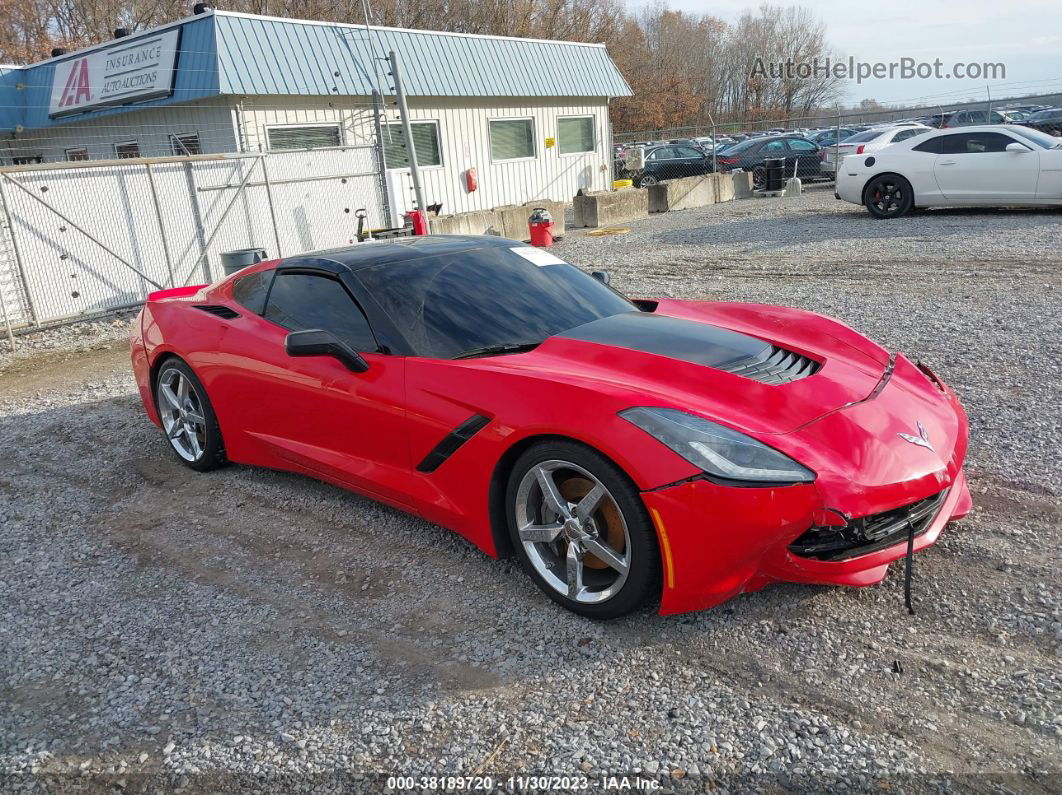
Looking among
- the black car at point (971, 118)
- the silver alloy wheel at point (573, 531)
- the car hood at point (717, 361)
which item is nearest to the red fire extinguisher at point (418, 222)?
the car hood at point (717, 361)

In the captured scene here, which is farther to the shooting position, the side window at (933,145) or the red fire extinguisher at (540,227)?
the red fire extinguisher at (540,227)

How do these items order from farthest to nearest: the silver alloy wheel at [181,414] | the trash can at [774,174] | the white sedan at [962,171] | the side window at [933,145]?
the trash can at [774,174] → the side window at [933,145] → the white sedan at [962,171] → the silver alloy wheel at [181,414]

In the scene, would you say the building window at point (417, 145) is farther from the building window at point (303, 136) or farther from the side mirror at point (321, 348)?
the side mirror at point (321, 348)

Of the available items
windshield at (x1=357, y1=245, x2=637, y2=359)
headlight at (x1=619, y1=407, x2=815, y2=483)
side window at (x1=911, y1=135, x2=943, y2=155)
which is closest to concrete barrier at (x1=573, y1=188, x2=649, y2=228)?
side window at (x1=911, y1=135, x2=943, y2=155)

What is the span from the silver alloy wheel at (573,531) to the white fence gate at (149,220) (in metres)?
8.65

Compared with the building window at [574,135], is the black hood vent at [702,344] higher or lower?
lower

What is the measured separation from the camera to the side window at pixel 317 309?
402cm

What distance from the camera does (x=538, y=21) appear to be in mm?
45750

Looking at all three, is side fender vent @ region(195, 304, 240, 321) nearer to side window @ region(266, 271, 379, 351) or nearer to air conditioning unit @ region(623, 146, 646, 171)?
side window @ region(266, 271, 379, 351)

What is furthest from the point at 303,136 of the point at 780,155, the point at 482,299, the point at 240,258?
the point at 780,155

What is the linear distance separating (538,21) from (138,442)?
148 feet

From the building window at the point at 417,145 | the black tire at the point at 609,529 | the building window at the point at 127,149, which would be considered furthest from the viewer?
the building window at the point at 417,145

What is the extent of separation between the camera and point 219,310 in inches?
192

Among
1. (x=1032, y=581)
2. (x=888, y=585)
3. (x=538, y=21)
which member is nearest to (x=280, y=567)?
(x=888, y=585)
